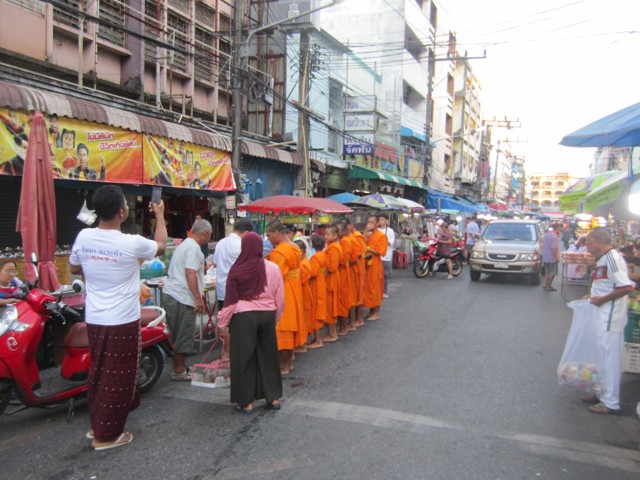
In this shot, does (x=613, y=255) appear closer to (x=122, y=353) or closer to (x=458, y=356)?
(x=458, y=356)

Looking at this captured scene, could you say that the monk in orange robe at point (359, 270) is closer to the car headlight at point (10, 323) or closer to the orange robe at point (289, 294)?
the orange robe at point (289, 294)

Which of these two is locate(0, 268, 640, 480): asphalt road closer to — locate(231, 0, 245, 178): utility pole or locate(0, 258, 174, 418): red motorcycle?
locate(0, 258, 174, 418): red motorcycle

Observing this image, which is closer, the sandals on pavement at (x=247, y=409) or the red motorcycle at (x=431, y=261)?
the sandals on pavement at (x=247, y=409)

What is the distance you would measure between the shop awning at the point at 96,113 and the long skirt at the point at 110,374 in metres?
5.21

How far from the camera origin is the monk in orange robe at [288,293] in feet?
17.9

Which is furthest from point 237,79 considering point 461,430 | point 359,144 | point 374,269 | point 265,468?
point 359,144

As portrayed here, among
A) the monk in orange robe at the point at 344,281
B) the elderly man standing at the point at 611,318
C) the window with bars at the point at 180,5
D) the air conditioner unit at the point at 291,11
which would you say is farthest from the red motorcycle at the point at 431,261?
the elderly man standing at the point at 611,318

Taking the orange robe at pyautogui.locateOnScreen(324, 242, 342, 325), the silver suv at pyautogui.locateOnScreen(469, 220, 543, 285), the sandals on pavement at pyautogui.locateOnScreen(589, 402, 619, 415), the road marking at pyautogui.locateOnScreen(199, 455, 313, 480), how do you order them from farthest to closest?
the silver suv at pyautogui.locateOnScreen(469, 220, 543, 285) → the orange robe at pyautogui.locateOnScreen(324, 242, 342, 325) → the sandals on pavement at pyautogui.locateOnScreen(589, 402, 619, 415) → the road marking at pyautogui.locateOnScreen(199, 455, 313, 480)

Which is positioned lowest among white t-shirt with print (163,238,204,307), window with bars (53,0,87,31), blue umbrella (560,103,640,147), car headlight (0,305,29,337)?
car headlight (0,305,29,337)

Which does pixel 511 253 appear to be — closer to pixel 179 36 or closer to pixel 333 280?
pixel 333 280

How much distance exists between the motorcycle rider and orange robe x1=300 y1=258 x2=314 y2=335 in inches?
104

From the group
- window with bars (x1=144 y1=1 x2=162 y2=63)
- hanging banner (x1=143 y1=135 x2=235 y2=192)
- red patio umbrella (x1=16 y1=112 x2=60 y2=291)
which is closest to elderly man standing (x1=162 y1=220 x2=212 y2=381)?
red patio umbrella (x1=16 y1=112 x2=60 y2=291)

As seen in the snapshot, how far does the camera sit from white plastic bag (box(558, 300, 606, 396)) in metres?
4.56

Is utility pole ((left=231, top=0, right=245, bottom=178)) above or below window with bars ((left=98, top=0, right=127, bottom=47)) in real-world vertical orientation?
below
